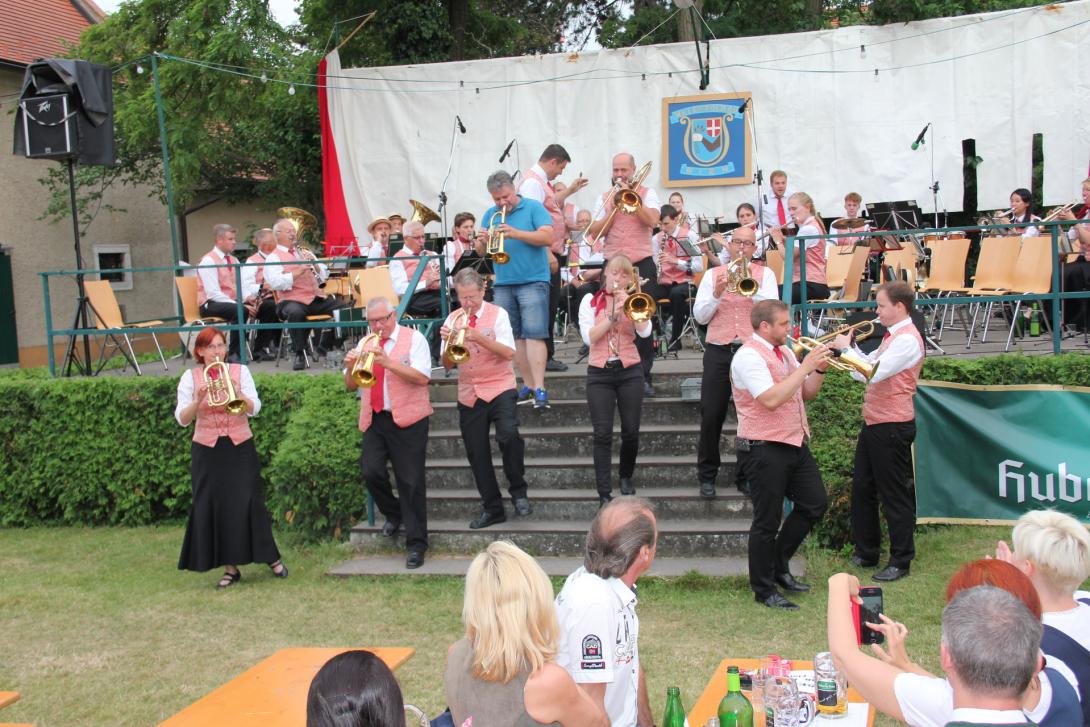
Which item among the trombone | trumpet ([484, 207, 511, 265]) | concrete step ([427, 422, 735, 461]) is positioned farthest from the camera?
the trombone

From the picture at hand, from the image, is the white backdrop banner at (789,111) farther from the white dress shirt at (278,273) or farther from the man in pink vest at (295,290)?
the white dress shirt at (278,273)

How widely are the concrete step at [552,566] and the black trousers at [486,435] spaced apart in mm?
600

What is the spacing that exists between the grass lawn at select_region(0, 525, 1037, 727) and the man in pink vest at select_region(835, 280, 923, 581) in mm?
300

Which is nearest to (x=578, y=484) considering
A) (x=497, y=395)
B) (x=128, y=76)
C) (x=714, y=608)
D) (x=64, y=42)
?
(x=497, y=395)

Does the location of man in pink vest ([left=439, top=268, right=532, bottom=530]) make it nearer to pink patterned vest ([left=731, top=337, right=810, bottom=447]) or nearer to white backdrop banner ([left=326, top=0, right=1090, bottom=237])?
pink patterned vest ([left=731, top=337, right=810, bottom=447])

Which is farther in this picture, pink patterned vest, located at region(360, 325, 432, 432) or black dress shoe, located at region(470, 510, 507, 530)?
black dress shoe, located at region(470, 510, 507, 530)

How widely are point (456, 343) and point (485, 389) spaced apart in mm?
490

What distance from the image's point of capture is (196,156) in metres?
19.2

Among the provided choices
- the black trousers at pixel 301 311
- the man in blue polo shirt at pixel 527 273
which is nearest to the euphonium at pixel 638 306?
the man in blue polo shirt at pixel 527 273

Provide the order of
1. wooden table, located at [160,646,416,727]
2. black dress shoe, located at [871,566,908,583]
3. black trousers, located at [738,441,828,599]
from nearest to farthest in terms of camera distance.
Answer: wooden table, located at [160,646,416,727] → black trousers, located at [738,441,828,599] → black dress shoe, located at [871,566,908,583]

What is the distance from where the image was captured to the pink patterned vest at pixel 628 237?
889 centimetres

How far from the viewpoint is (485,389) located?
786 cm

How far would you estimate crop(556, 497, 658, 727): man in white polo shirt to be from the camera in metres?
3.54

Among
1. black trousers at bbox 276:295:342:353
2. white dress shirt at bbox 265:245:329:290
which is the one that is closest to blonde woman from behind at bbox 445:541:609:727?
black trousers at bbox 276:295:342:353
